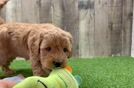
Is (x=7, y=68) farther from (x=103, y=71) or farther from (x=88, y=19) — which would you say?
(x=88, y=19)

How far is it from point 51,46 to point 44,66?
102 mm

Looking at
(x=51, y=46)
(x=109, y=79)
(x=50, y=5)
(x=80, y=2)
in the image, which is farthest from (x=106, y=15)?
(x=51, y=46)

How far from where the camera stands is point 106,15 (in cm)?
313

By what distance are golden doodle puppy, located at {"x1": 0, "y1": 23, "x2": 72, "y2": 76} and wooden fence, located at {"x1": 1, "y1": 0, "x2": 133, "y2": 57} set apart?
0.96m

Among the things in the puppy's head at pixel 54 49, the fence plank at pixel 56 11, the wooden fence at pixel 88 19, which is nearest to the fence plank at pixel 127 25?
the wooden fence at pixel 88 19

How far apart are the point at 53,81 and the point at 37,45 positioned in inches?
11.9

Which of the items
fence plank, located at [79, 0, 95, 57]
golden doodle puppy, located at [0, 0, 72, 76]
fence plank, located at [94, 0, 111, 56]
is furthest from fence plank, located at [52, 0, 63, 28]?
golden doodle puppy, located at [0, 0, 72, 76]

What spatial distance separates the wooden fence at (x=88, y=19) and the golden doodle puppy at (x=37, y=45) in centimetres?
96

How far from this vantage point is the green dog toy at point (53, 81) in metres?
1.40

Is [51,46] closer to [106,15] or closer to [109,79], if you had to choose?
[109,79]

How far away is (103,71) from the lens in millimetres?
2395

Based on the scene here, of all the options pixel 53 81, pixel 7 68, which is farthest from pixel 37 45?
pixel 7 68

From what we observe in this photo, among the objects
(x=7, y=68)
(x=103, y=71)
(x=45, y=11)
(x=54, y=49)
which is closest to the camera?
(x=54, y=49)

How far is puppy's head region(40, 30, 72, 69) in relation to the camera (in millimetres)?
1661
